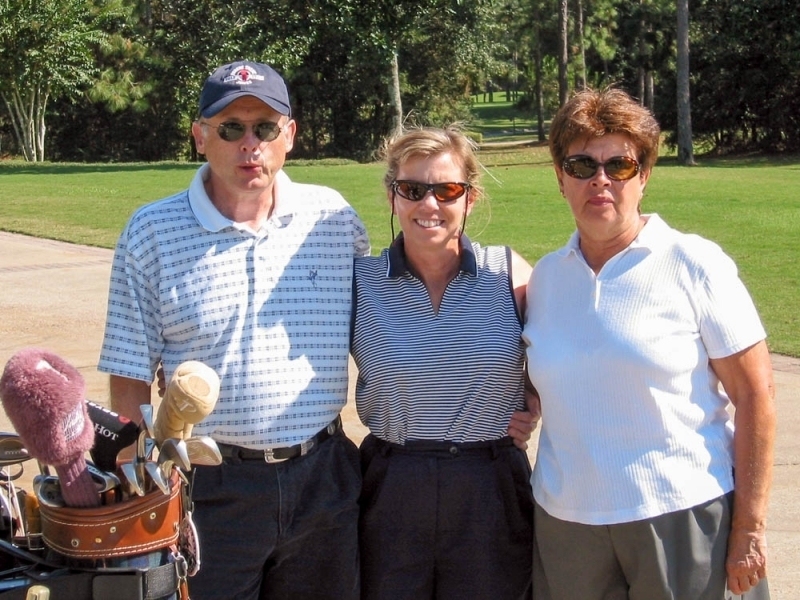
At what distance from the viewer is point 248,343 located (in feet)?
9.87

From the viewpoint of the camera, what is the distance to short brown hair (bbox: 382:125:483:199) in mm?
3225

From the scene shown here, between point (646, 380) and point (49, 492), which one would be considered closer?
point (49, 492)

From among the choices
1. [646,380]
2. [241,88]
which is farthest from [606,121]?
[241,88]

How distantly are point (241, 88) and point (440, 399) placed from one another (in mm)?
992

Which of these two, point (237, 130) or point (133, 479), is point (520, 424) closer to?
point (237, 130)

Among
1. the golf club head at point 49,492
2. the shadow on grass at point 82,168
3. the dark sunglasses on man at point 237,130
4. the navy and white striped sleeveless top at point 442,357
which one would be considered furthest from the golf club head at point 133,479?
the shadow on grass at point 82,168

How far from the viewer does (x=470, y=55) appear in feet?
131

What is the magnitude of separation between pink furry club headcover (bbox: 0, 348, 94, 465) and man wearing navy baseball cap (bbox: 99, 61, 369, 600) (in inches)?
41.1

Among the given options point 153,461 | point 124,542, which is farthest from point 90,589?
point 153,461

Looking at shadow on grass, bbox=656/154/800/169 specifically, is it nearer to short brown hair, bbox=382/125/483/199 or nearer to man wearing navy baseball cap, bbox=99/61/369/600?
short brown hair, bbox=382/125/483/199

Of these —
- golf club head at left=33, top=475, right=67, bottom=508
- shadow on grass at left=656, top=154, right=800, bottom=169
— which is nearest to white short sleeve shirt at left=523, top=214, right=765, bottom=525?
golf club head at left=33, top=475, right=67, bottom=508

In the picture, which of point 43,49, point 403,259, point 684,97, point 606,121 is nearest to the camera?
point 606,121

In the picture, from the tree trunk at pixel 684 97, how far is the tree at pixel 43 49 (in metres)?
19.1

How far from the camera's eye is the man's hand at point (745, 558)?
2812mm
